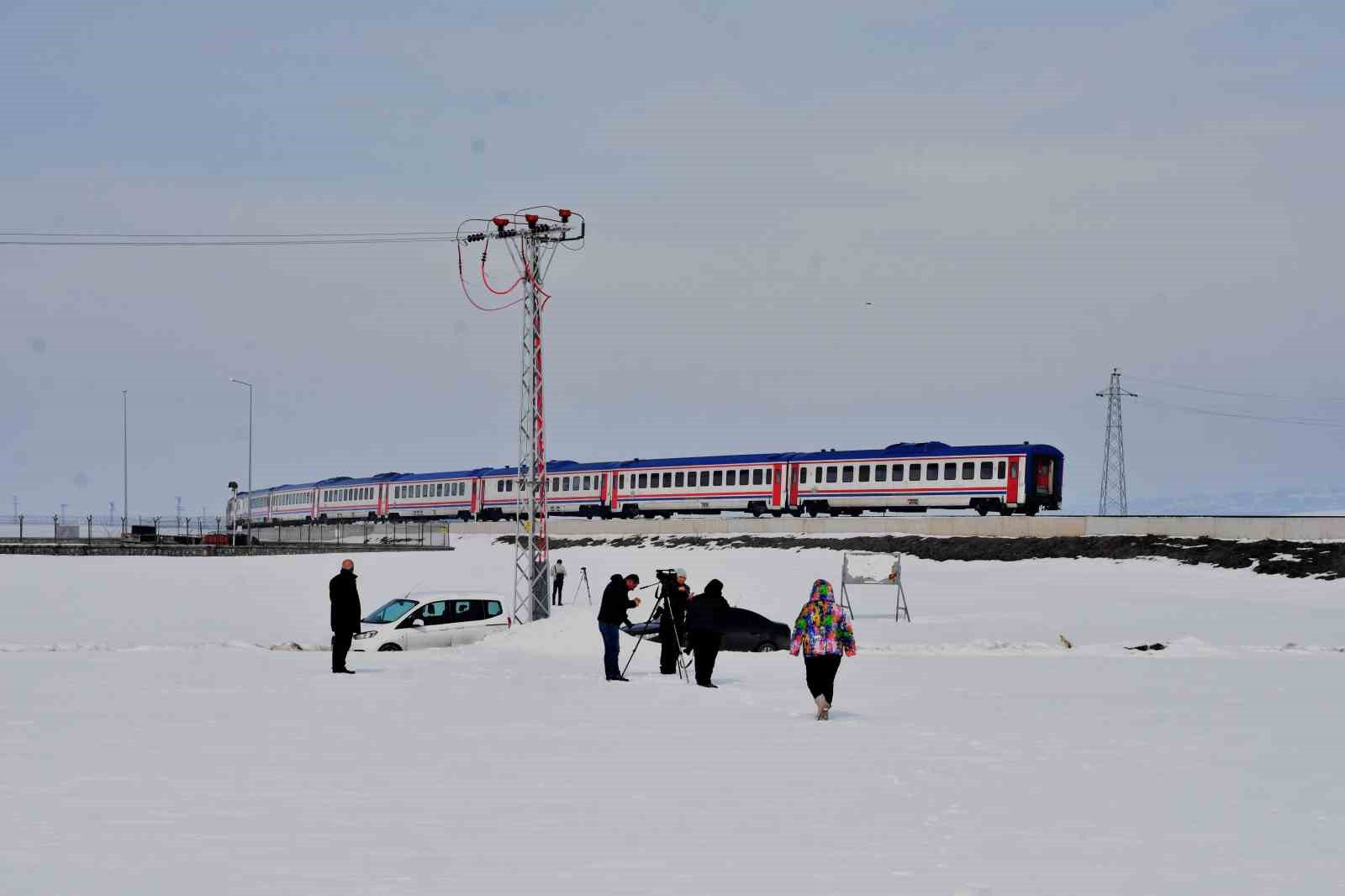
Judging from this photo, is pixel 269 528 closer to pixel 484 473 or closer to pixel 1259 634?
pixel 484 473

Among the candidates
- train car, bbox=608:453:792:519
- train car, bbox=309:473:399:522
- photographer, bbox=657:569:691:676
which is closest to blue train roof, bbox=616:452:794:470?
train car, bbox=608:453:792:519

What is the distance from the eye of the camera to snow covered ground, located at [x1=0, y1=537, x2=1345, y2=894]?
8.49 m

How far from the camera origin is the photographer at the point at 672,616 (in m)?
21.9

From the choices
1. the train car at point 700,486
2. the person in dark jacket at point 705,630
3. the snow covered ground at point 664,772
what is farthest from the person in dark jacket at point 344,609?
the train car at point 700,486

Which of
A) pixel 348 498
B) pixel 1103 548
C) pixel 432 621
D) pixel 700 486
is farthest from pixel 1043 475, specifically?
pixel 348 498

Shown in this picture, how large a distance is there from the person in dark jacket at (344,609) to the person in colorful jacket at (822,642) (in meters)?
7.41

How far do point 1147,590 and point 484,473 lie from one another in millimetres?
50832

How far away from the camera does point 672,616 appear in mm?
22109

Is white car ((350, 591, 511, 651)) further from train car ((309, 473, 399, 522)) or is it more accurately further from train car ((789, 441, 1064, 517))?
train car ((309, 473, 399, 522))

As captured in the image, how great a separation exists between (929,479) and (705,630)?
46.6m

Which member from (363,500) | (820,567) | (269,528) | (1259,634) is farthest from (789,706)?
(363,500)

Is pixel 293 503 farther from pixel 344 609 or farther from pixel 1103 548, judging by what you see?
pixel 344 609

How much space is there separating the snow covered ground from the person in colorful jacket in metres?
0.52

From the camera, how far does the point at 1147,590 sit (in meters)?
46.7
